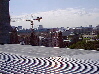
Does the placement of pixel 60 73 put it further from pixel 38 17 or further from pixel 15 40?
pixel 38 17

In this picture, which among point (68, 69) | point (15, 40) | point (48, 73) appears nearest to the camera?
point (48, 73)

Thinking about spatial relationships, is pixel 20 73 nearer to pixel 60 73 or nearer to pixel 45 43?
pixel 60 73

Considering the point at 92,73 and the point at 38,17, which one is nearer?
the point at 92,73

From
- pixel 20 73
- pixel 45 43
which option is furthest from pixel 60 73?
pixel 45 43

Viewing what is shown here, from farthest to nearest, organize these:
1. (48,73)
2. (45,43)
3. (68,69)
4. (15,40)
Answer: (45,43) < (15,40) < (68,69) < (48,73)

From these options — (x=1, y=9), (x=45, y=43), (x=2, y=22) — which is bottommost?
(x=45, y=43)

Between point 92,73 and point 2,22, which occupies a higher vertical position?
point 2,22

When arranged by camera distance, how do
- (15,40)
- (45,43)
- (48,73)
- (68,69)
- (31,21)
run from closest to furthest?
1. (48,73)
2. (68,69)
3. (15,40)
4. (45,43)
5. (31,21)

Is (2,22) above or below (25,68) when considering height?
above

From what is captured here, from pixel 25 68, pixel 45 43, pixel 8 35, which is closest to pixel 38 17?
pixel 45 43
